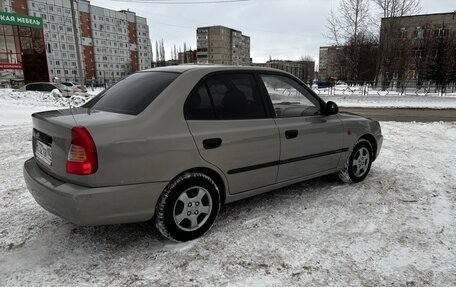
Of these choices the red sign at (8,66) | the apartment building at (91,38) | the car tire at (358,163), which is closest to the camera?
the car tire at (358,163)

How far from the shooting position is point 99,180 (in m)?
2.56

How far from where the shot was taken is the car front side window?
377 centimetres

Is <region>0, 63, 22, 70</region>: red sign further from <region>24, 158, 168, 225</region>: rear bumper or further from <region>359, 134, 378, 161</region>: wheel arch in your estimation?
<region>359, 134, 378, 161</region>: wheel arch

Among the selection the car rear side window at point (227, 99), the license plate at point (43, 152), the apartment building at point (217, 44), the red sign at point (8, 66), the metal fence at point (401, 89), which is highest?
the apartment building at point (217, 44)

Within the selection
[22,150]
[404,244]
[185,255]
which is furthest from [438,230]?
[22,150]

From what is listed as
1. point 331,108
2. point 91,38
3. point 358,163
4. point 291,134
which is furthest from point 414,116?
point 91,38

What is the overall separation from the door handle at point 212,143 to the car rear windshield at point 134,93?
630 millimetres

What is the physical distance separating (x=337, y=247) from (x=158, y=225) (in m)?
1.66

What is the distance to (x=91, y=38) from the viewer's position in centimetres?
8894

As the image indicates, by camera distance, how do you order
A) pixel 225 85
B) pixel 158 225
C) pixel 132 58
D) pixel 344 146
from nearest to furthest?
pixel 158 225, pixel 225 85, pixel 344 146, pixel 132 58

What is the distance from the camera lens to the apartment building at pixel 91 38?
80.7 m

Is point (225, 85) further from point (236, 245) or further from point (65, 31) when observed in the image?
point (65, 31)

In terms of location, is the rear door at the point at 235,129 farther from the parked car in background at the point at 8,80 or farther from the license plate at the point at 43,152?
the parked car in background at the point at 8,80

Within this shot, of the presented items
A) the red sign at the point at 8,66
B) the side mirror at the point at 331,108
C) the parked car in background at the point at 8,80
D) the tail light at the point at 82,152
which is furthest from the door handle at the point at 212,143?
the red sign at the point at 8,66
